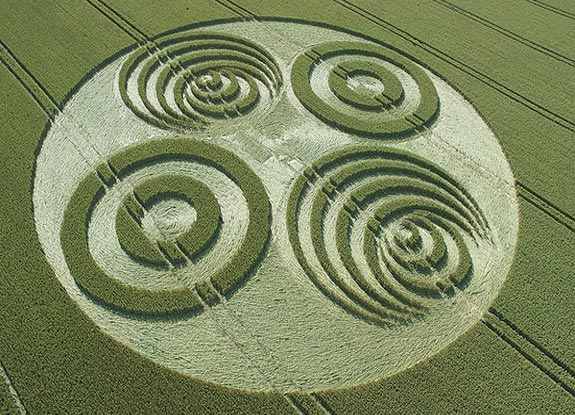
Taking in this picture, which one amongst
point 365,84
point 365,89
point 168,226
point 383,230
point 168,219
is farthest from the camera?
point 365,84

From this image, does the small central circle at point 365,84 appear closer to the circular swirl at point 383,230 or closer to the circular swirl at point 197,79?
the circular swirl at point 197,79

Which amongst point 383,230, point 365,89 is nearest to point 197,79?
point 365,89

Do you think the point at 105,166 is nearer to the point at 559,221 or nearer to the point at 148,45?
the point at 148,45

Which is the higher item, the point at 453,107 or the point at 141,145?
the point at 141,145

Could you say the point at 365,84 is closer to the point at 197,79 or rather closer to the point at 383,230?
the point at 197,79

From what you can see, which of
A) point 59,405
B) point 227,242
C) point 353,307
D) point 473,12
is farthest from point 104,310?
Answer: point 473,12

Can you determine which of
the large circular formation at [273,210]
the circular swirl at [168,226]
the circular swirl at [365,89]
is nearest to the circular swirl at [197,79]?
the large circular formation at [273,210]
